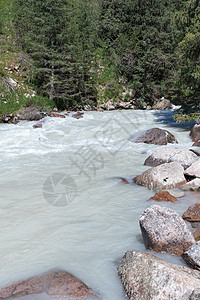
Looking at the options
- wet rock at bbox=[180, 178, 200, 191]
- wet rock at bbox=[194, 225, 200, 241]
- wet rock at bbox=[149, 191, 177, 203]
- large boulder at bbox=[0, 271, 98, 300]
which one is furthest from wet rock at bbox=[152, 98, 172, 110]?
large boulder at bbox=[0, 271, 98, 300]

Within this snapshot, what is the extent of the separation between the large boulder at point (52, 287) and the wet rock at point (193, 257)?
121cm

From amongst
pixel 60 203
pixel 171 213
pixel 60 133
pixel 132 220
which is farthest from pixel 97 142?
pixel 171 213

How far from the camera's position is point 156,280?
2.61 metres

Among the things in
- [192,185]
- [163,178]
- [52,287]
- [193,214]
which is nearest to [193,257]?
[193,214]

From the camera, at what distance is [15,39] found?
799 inches

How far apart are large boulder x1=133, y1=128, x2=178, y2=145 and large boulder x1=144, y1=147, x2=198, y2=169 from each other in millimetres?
2586

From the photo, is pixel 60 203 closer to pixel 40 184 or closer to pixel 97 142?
pixel 40 184

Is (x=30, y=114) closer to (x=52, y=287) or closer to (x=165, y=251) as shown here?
(x=165, y=251)

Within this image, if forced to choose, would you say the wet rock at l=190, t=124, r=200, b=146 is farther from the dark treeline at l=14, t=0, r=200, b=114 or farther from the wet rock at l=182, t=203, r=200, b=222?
the wet rock at l=182, t=203, r=200, b=222

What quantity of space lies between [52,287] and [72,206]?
92.5 inches

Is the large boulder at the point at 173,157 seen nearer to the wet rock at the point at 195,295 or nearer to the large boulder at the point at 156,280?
the large boulder at the point at 156,280

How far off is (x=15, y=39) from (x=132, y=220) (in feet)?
65.9

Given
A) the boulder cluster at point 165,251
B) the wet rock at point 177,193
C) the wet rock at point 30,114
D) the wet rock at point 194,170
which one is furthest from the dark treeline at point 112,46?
the boulder cluster at point 165,251

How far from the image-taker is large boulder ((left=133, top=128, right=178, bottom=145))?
1038cm
